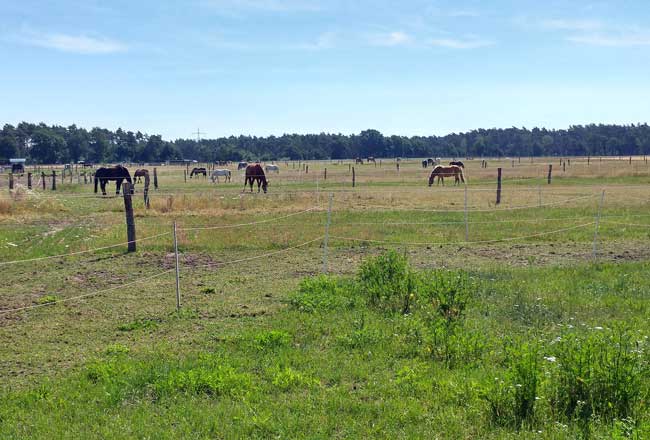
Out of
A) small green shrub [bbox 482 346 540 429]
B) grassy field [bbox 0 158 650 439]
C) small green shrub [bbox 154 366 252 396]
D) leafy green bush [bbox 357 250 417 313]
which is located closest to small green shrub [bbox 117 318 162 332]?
Answer: grassy field [bbox 0 158 650 439]

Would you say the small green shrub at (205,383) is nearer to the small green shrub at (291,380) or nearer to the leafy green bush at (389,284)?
the small green shrub at (291,380)

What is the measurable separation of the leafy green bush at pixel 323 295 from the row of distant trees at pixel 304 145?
4263 inches

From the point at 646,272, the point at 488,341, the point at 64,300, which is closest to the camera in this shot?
the point at 488,341

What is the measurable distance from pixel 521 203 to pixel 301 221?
10547mm

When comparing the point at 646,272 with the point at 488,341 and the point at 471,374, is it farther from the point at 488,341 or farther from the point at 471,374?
the point at 471,374

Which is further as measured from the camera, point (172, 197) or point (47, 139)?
point (47, 139)

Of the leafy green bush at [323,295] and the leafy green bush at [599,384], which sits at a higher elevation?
the leafy green bush at [599,384]

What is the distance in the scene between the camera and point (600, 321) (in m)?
8.09

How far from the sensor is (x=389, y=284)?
923cm

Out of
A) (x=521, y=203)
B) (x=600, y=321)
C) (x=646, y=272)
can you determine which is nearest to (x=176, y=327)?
(x=600, y=321)

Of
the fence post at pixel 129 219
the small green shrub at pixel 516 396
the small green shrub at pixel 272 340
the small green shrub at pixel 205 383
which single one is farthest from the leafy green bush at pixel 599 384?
the fence post at pixel 129 219

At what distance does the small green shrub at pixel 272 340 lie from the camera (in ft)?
23.6

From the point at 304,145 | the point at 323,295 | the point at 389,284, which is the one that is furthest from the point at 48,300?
the point at 304,145

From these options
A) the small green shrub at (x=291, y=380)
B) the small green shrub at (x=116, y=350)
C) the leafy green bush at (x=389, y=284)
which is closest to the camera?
the small green shrub at (x=291, y=380)
